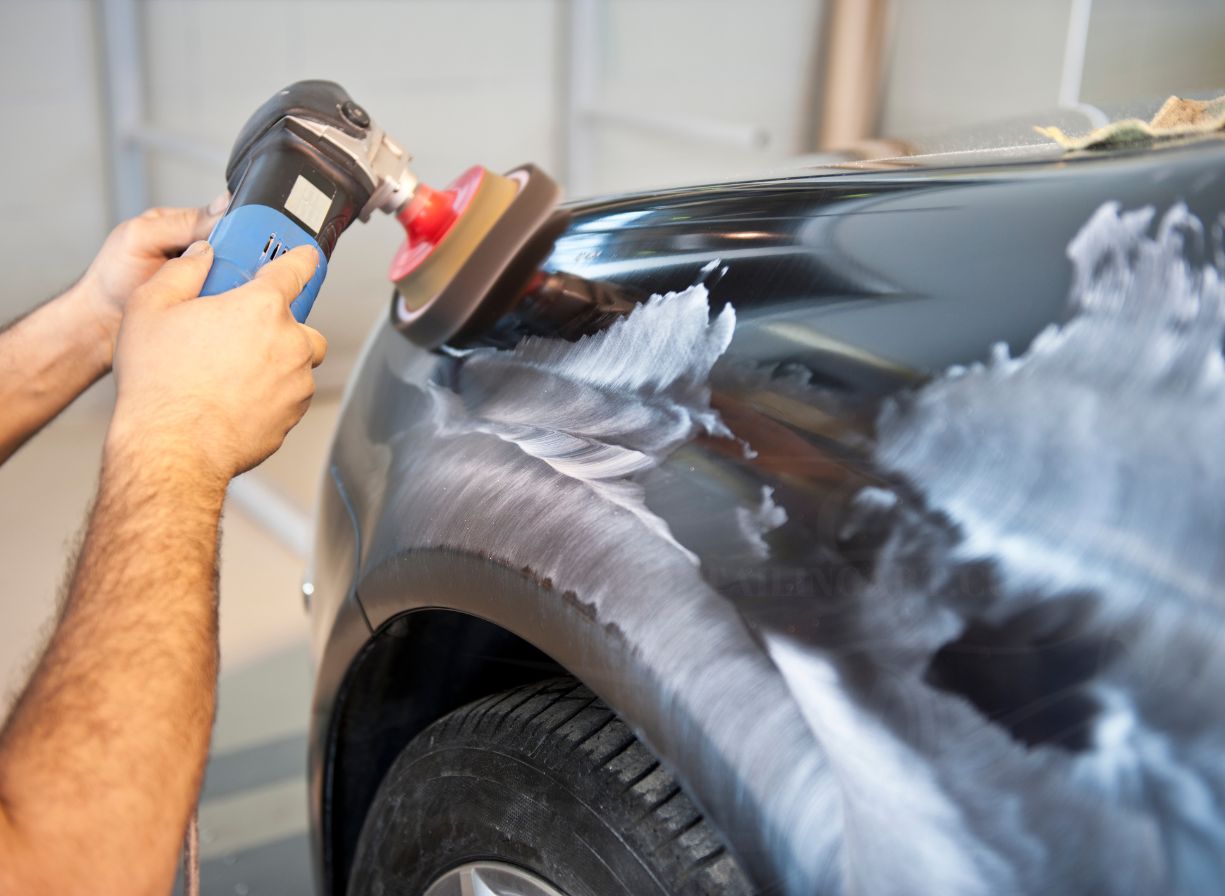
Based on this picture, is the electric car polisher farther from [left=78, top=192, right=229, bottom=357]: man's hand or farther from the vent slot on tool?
[left=78, top=192, right=229, bottom=357]: man's hand

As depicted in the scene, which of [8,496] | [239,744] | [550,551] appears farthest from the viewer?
[8,496]

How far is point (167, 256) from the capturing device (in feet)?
3.84

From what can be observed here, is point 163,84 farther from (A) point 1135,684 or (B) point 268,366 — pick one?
(A) point 1135,684

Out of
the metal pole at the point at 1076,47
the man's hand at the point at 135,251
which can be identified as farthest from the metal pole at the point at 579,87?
the man's hand at the point at 135,251

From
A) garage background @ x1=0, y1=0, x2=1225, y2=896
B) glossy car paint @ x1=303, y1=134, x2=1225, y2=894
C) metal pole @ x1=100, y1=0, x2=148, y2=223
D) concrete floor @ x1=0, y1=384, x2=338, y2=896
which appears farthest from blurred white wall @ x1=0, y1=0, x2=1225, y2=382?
glossy car paint @ x1=303, y1=134, x2=1225, y2=894

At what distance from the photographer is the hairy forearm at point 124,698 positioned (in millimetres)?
668

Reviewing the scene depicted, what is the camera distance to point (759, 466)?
2.26 ft

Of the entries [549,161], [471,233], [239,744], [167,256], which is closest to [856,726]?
[471,233]

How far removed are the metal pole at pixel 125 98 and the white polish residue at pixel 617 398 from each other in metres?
2.33

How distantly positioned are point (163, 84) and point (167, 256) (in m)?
2.21

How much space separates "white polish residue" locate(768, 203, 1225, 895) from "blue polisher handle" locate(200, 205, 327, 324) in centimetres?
52

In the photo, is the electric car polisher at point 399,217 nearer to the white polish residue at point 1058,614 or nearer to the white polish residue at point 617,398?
the white polish residue at point 617,398

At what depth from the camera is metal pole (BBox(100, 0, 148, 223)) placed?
2.77 metres

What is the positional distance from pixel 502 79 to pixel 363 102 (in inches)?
18.5
